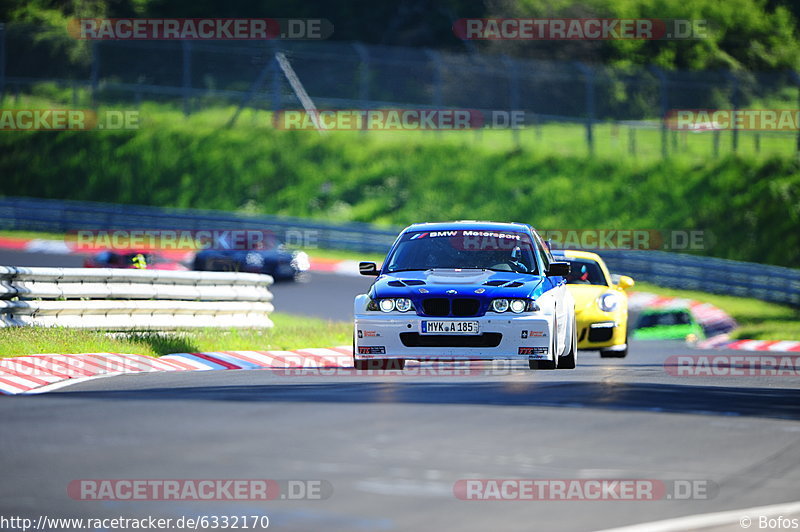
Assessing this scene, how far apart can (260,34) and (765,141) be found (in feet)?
70.7

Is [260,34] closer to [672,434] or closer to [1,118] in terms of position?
[1,118]

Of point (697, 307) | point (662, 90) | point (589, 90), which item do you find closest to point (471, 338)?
point (697, 307)

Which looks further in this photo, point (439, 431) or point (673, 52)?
point (673, 52)

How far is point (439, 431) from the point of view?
393 inches

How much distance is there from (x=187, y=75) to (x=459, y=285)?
35.5 meters

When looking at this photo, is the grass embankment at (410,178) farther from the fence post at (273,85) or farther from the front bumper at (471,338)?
the front bumper at (471,338)

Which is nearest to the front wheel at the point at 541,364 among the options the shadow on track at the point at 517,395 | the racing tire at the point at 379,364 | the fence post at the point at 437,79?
the shadow on track at the point at 517,395

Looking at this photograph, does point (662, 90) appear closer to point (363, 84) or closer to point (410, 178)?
point (363, 84)

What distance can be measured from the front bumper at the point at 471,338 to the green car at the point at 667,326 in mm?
13634

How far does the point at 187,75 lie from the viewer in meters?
48.2

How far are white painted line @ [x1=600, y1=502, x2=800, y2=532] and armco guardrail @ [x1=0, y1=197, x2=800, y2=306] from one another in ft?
93.9

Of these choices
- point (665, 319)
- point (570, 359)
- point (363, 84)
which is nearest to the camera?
point (570, 359)

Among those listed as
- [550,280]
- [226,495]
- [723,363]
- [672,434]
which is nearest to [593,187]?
[723,363]

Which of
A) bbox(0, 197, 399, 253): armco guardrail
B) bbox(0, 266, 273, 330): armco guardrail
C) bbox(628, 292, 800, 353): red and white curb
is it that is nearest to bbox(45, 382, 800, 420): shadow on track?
bbox(0, 266, 273, 330): armco guardrail
